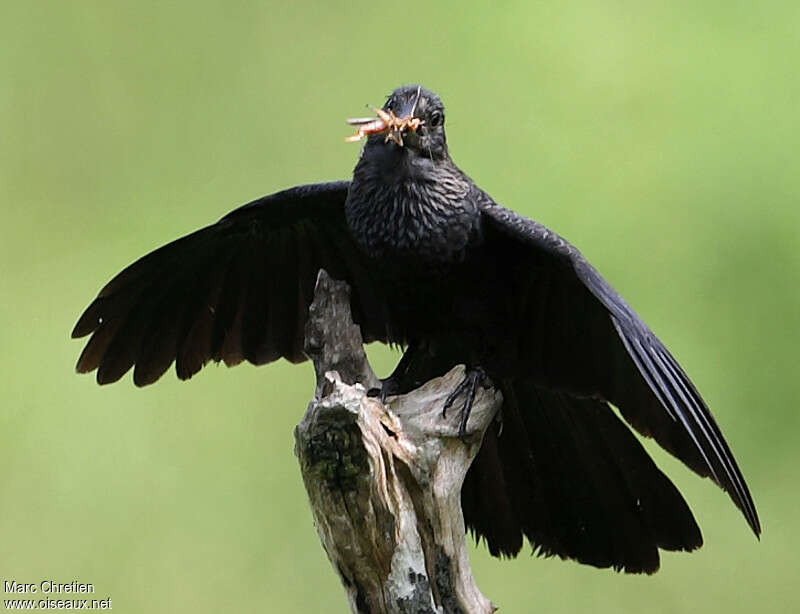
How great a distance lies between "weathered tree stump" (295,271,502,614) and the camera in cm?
351

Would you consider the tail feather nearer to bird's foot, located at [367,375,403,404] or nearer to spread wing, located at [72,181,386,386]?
bird's foot, located at [367,375,403,404]

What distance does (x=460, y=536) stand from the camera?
3891mm

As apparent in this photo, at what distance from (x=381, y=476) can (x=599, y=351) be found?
841 mm

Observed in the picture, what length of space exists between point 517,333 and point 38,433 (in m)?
3.45

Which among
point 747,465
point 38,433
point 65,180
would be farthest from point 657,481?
point 65,180

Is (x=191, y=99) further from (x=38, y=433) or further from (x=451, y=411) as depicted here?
(x=451, y=411)

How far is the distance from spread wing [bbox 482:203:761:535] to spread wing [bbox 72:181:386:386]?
0.54 m

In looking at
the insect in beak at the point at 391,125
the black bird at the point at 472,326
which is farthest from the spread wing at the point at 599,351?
the insect in beak at the point at 391,125

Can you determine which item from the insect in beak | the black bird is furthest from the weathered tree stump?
the insect in beak

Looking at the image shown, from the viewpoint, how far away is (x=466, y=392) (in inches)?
159

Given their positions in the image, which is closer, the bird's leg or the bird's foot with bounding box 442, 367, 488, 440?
the bird's foot with bounding box 442, 367, 488, 440

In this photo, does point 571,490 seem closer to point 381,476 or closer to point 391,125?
point 381,476

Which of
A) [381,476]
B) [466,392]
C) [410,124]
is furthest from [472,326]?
[381,476]

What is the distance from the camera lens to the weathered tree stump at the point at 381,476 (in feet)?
11.5
